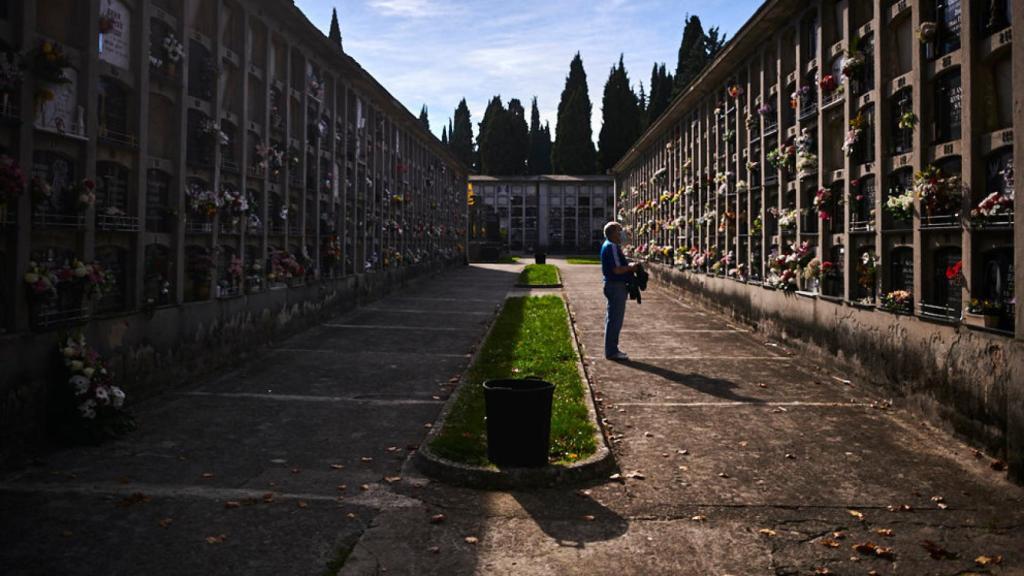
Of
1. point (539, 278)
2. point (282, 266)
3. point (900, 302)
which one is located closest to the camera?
point (900, 302)

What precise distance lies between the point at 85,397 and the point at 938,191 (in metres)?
8.69

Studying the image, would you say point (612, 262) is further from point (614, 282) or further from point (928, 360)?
point (928, 360)

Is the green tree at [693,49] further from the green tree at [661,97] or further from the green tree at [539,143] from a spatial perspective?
the green tree at [539,143]

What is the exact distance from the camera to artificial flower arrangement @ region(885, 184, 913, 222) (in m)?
8.04

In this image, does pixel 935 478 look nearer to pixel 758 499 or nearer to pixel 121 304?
pixel 758 499

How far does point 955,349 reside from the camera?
7.13m

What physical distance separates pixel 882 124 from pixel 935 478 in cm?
498

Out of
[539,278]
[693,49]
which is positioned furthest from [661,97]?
[539,278]

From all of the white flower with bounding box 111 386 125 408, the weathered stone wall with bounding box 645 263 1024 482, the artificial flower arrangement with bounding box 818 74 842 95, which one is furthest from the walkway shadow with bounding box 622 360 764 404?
the white flower with bounding box 111 386 125 408

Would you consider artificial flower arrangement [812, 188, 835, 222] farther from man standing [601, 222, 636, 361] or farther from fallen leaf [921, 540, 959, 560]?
fallen leaf [921, 540, 959, 560]

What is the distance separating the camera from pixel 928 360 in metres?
7.68

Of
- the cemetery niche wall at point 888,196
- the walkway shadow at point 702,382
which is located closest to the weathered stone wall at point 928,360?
the cemetery niche wall at point 888,196

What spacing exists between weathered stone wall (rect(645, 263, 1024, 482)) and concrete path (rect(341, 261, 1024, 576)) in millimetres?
269

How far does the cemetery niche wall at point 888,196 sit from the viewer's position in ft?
22.0
